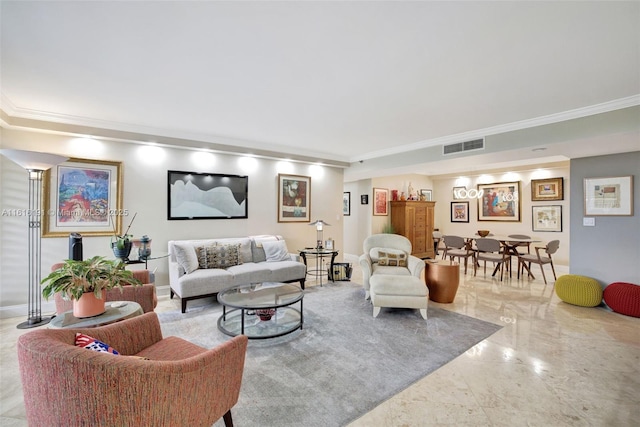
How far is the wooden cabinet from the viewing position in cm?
771

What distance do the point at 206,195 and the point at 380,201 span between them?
4742mm

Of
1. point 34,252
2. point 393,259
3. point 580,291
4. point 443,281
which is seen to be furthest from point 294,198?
point 580,291

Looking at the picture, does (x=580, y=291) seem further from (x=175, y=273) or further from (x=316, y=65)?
(x=175, y=273)

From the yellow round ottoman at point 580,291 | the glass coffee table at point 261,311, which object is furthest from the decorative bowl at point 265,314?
the yellow round ottoman at point 580,291

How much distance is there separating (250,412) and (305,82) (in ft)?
9.11

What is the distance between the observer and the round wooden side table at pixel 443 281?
160 inches

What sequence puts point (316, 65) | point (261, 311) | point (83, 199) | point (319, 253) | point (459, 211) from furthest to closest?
point (459, 211)
point (319, 253)
point (83, 199)
point (261, 311)
point (316, 65)

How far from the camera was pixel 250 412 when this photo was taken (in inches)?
74.8

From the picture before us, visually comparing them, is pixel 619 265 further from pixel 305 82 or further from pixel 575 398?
pixel 305 82

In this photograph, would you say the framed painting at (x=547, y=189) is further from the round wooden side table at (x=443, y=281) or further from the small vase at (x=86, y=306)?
the small vase at (x=86, y=306)

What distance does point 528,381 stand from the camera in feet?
7.41

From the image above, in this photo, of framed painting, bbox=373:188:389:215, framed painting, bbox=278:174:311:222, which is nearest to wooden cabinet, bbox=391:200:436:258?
framed painting, bbox=373:188:389:215

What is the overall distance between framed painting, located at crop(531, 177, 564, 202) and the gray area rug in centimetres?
502

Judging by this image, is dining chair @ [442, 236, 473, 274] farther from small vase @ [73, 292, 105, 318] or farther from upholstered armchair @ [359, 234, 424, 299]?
small vase @ [73, 292, 105, 318]
